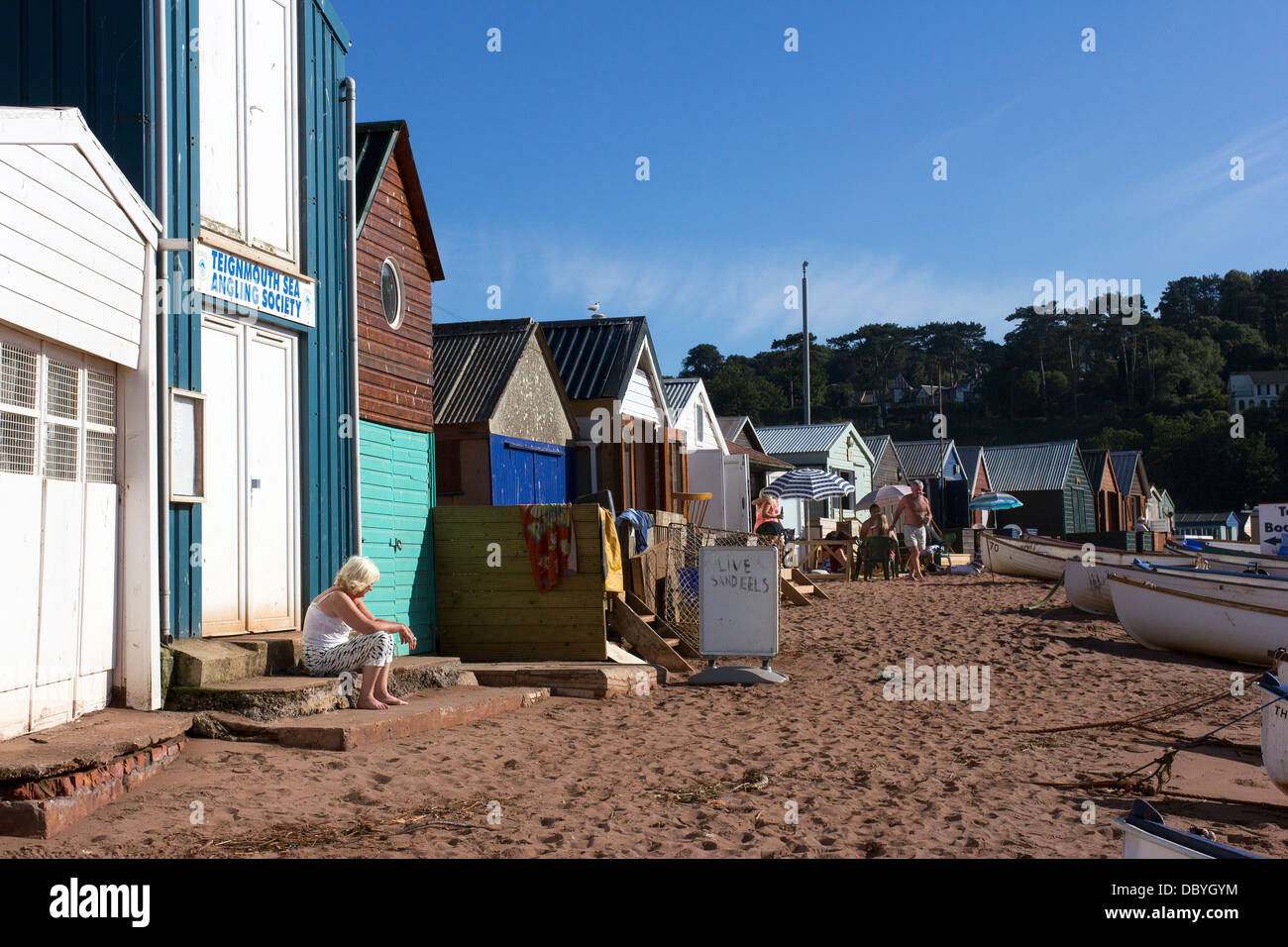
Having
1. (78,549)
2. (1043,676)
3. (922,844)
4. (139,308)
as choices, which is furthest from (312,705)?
(1043,676)

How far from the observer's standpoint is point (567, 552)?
37.1 feet

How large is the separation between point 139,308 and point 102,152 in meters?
1.02

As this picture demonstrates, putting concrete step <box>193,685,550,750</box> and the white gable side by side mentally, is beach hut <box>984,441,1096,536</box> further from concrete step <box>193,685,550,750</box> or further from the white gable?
the white gable

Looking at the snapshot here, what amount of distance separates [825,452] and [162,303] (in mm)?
30565

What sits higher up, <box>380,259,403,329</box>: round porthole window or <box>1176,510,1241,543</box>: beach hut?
<box>380,259,403,329</box>: round porthole window

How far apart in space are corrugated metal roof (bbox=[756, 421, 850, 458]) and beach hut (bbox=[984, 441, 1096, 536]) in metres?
14.8

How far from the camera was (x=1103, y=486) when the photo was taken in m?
55.1

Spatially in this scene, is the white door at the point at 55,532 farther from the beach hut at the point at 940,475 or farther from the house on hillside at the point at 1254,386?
the house on hillside at the point at 1254,386

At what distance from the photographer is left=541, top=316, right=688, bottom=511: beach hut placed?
60.0 ft

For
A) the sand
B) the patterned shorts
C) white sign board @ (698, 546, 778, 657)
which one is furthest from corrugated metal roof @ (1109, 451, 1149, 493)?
the patterned shorts

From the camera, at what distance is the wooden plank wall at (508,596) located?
11.3 meters

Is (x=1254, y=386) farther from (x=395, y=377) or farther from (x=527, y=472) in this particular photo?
(x=395, y=377)
